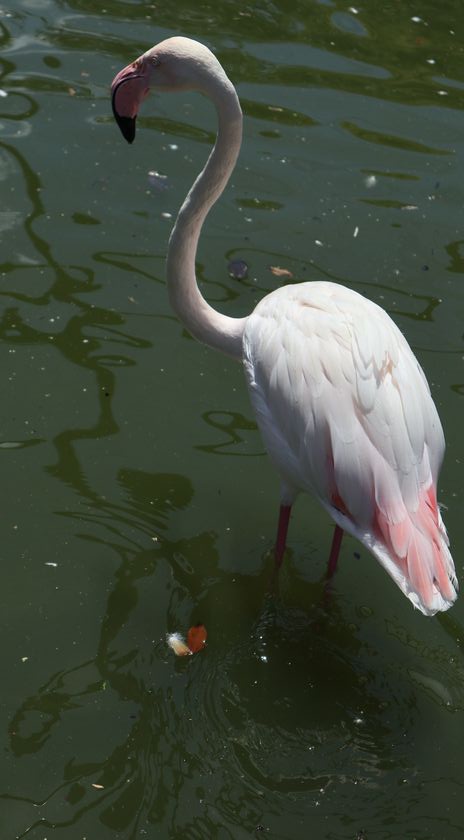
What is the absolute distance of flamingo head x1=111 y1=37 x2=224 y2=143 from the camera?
145 inches

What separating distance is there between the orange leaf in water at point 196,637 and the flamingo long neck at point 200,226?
1031 mm

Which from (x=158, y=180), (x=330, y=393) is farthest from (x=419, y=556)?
(x=158, y=180)

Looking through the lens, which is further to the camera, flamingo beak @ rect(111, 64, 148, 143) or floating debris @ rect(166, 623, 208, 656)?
flamingo beak @ rect(111, 64, 148, 143)

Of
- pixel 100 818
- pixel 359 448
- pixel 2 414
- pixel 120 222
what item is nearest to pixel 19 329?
pixel 2 414

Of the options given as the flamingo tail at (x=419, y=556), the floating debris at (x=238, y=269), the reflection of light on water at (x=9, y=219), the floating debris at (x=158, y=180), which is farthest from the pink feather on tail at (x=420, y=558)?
the floating debris at (x=158, y=180)

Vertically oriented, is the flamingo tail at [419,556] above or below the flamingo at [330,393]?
below

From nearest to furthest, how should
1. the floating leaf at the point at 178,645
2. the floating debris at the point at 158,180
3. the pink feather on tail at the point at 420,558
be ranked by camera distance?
1. the pink feather on tail at the point at 420,558
2. the floating leaf at the point at 178,645
3. the floating debris at the point at 158,180

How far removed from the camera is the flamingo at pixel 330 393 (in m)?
3.26

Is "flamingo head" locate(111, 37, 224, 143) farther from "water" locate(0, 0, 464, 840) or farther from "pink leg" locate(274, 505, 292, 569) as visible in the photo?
"pink leg" locate(274, 505, 292, 569)

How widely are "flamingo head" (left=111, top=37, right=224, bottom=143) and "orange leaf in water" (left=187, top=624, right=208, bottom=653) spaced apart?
1756 millimetres

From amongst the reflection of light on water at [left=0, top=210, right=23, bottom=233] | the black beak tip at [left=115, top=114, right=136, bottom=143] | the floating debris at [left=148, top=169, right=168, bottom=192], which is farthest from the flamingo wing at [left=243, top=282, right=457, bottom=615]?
the floating debris at [left=148, top=169, right=168, bottom=192]

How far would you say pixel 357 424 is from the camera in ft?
10.9

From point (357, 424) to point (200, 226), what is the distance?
3.50 ft

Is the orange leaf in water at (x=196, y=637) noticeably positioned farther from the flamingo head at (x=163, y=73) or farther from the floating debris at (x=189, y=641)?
the flamingo head at (x=163, y=73)
